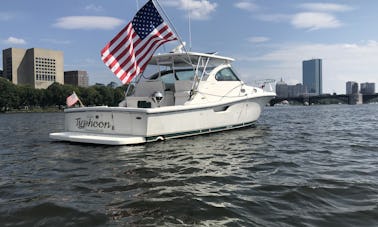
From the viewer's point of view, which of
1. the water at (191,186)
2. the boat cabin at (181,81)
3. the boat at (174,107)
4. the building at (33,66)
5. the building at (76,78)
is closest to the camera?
the water at (191,186)

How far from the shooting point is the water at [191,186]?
14.9ft

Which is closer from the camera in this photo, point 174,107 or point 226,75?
point 174,107

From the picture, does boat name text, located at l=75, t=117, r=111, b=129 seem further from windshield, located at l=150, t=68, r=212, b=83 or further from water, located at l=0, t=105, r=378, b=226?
windshield, located at l=150, t=68, r=212, b=83

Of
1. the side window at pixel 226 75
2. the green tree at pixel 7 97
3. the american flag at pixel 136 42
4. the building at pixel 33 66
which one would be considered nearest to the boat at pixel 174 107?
the side window at pixel 226 75

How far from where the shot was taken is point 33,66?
14575cm

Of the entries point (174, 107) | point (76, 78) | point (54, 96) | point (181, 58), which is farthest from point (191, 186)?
point (76, 78)

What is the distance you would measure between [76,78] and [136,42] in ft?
553

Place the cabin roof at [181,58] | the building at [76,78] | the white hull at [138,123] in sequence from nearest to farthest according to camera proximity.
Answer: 1. the white hull at [138,123]
2. the cabin roof at [181,58]
3. the building at [76,78]

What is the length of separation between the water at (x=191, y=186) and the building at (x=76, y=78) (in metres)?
169

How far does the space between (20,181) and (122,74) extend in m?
5.81

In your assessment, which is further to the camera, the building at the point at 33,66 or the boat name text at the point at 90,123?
the building at the point at 33,66

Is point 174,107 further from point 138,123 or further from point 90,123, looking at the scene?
point 90,123

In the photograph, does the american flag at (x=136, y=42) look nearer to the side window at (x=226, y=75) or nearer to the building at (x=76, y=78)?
the side window at (x=226, y=75)

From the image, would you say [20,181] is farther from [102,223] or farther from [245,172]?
[245,172]
